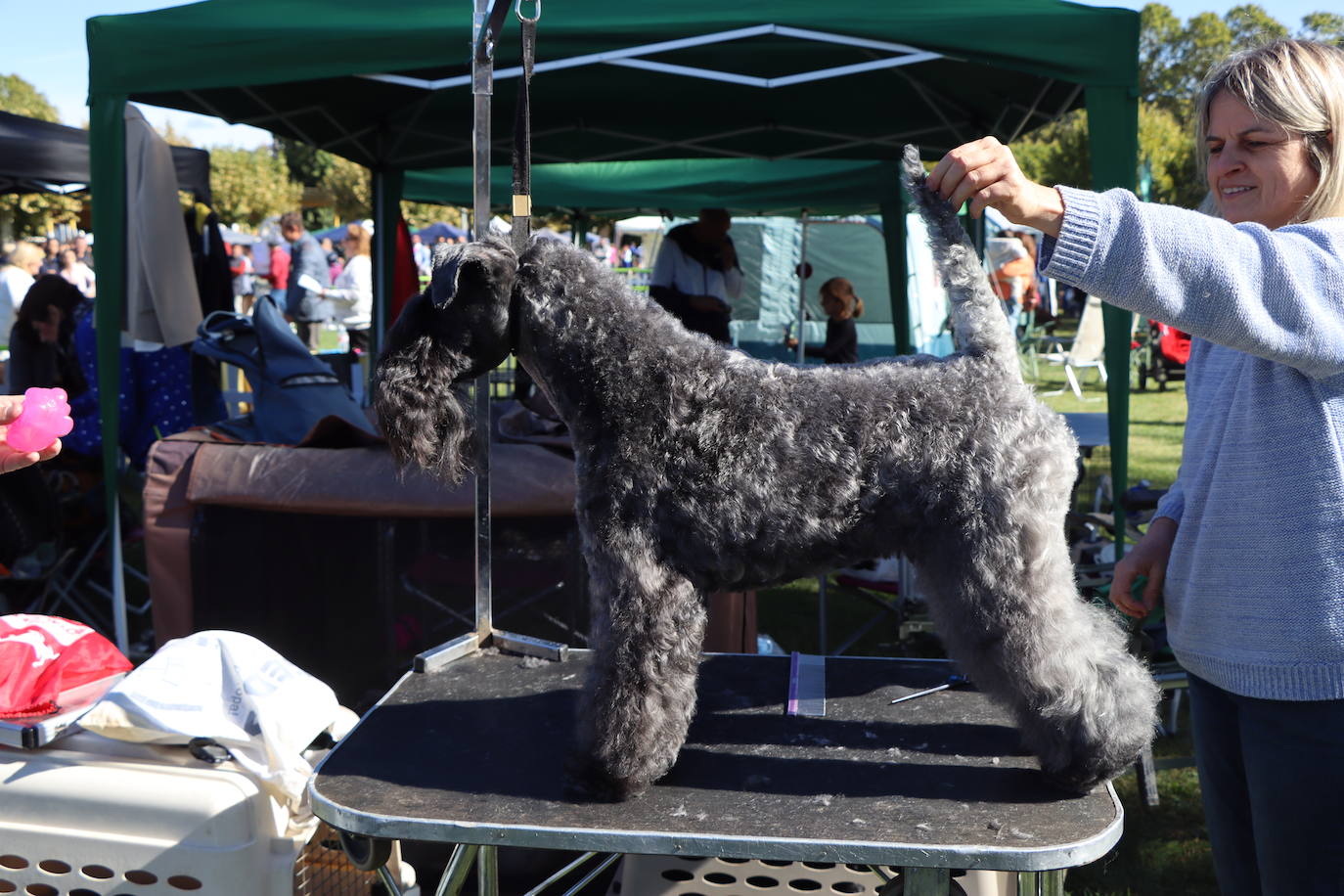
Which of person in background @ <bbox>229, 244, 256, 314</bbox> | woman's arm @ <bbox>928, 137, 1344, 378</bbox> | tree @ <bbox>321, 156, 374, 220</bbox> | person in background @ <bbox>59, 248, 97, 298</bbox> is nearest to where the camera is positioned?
woman's arm @ <bbox>928, 137, 1344, 378</bbox>

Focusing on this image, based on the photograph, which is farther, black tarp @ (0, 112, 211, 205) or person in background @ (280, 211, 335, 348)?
person in background @ (280, 211, 335, 348)

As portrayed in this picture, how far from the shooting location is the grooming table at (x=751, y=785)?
5.32 feet

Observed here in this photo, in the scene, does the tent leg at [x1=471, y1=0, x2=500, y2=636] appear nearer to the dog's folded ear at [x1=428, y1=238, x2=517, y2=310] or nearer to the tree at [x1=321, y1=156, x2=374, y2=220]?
the dog's folded ear at [x1=428, y1=238, x2=517, y2=310]

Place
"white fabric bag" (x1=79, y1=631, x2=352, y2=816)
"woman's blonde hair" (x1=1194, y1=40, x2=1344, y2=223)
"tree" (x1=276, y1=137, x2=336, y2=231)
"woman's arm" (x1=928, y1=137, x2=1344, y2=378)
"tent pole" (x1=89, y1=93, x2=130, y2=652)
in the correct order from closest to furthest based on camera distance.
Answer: "woman's arm" (x1=928, y1=137, x2=1344, y2=378), "woman's blonde hair" (x1=1194, y1=40, x2=1344, y2=223), "white fabric bag" (x1=79, y1=631, x2=352, y2=816), "tent pole" (x1=89, y1=93, x2=130, y2=652), "tree" (x1=276, y1=137, x2=336, y2=231)

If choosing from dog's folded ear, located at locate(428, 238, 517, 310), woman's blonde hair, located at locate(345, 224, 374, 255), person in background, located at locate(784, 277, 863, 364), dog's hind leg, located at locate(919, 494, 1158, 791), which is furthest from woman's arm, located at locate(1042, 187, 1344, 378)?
woman's blonde hair, located at locate(345, 224, 374, 255)

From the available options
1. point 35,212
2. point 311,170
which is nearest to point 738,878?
Answer: point 35,212

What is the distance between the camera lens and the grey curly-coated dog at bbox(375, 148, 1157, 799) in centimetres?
166

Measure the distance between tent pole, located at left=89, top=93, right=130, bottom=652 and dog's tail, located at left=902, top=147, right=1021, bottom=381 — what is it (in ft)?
11.3

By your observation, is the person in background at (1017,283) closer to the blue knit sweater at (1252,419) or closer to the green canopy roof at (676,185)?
the green canopy roof at (676,185)

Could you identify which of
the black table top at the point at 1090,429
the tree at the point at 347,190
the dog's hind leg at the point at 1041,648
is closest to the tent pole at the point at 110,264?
the dog's hind leg at the point at 1041,648

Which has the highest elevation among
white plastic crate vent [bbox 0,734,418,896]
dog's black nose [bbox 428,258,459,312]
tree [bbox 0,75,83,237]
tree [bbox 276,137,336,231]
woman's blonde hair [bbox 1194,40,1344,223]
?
tree [bbox 276,137,336,231]

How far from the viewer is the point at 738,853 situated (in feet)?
5.32

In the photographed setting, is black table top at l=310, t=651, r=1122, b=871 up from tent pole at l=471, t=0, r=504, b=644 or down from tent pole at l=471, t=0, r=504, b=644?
down

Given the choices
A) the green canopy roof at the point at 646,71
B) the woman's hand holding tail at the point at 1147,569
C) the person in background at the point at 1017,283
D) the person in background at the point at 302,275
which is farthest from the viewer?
the person in background at the point at 1017,283
